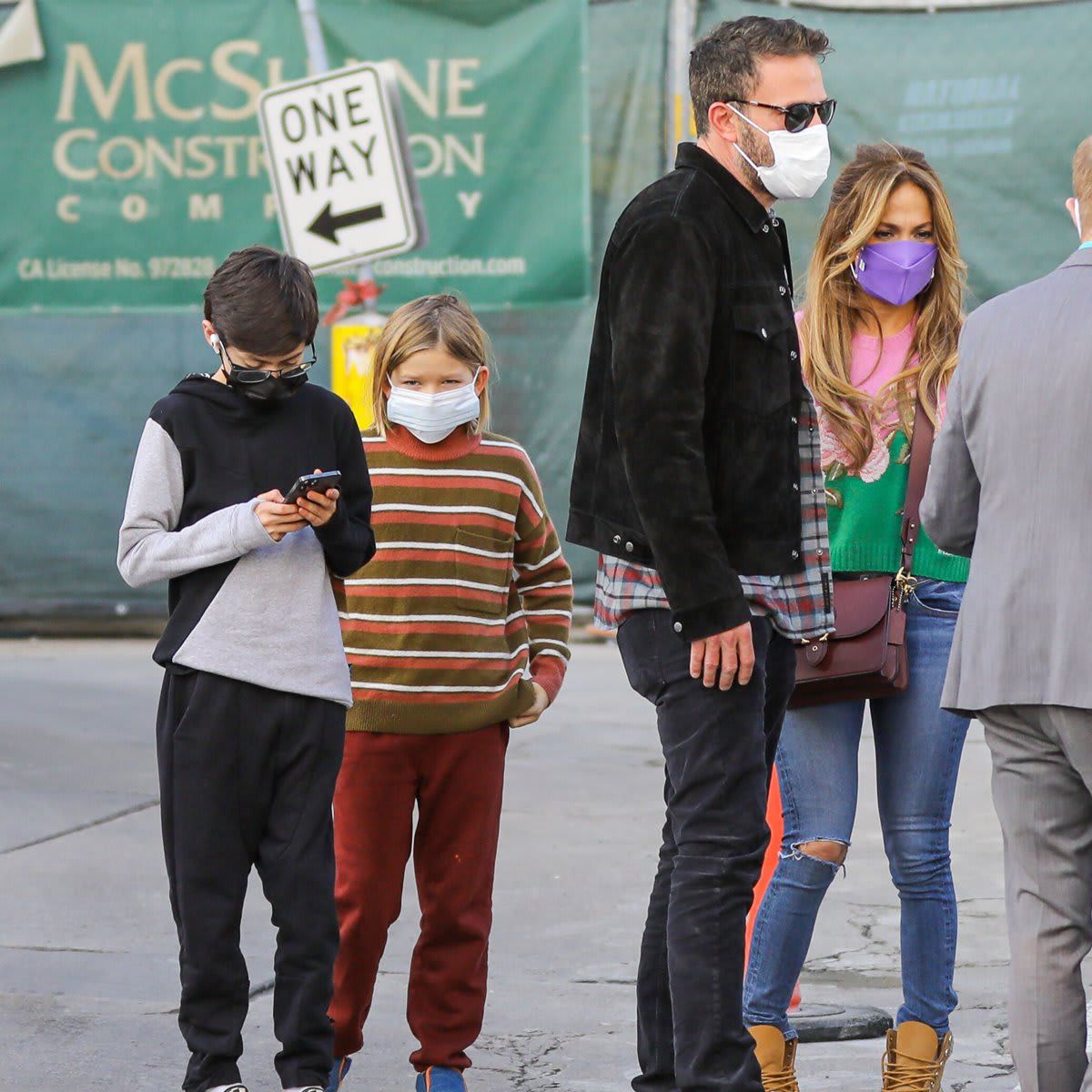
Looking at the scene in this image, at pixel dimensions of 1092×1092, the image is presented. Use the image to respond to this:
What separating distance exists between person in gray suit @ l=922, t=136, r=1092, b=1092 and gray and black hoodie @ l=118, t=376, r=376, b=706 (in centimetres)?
110

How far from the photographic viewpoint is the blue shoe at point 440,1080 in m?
3.70

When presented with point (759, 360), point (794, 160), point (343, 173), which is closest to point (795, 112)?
point (794, 160)

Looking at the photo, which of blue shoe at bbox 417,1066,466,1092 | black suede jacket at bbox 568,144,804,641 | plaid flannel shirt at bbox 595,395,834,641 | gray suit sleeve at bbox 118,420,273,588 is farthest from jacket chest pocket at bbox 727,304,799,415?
blue shoe at bbox 417,1066,466,1092

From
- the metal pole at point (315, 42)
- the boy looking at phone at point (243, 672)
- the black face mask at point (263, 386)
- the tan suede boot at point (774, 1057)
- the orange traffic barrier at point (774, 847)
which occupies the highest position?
the metal pole at point (315, 42)

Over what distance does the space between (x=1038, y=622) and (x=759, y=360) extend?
0.64 metres

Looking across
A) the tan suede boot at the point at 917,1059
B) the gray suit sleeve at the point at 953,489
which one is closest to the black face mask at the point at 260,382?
the gray suit sleeve at the point at 953,489

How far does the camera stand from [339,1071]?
374cm

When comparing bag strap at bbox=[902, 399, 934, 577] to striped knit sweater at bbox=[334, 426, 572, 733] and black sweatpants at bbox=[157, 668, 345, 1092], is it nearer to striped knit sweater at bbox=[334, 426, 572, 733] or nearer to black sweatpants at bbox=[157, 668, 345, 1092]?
striped knit sweater at bbox=[334, 426, 572, 733]

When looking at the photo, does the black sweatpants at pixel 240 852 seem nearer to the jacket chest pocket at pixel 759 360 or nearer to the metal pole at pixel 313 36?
the jacket chest pocket at pixel 759 360

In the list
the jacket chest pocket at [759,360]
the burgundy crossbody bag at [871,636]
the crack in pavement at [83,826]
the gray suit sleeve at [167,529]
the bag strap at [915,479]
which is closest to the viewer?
the jacket chest pocket at [759,360]

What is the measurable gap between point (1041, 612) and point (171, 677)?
1512 mm

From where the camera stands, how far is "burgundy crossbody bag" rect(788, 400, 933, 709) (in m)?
3.69

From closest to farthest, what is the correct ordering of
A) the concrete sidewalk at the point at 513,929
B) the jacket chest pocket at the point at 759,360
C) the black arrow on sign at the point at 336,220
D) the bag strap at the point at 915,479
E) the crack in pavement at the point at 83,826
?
the jacket chest pocket at the point at 759,360
the bag strap at the point at 915,479
the concrete sidewalk at the point at 513,929
the crack in pavement at the point at 83,826
the black arrow on sign at the point at 336,220

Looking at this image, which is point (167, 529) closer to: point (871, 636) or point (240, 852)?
point (240, 852)
